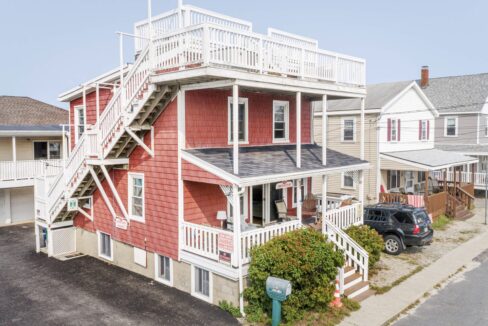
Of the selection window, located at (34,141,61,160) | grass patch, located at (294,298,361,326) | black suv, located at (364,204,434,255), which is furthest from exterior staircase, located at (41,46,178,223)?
black suv, located at (364,204,434,255)

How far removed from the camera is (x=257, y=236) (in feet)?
40.5

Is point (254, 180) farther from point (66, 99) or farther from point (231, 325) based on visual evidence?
point (66, 99)

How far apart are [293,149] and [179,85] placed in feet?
19.0

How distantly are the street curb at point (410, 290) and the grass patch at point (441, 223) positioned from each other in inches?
124

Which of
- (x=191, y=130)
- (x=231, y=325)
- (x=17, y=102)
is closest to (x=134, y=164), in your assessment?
(x=191, y=130)

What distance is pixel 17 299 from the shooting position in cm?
1334

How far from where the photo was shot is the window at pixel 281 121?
55.3 ft

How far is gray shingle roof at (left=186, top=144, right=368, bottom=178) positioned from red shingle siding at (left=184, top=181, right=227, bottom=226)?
1247mm

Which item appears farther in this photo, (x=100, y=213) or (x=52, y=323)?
(x=100, y=213)

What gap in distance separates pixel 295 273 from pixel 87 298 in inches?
271

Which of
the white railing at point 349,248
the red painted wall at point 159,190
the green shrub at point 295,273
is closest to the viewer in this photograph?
the green shrub at point 295,273

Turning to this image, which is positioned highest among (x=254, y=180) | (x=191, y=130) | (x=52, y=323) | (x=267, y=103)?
(x=267, y=103)

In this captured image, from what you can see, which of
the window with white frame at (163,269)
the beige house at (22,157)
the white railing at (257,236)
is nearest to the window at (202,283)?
the window with white frame at (163,269)

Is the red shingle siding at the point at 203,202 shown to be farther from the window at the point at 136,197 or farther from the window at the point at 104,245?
the window at the point at 104,245
